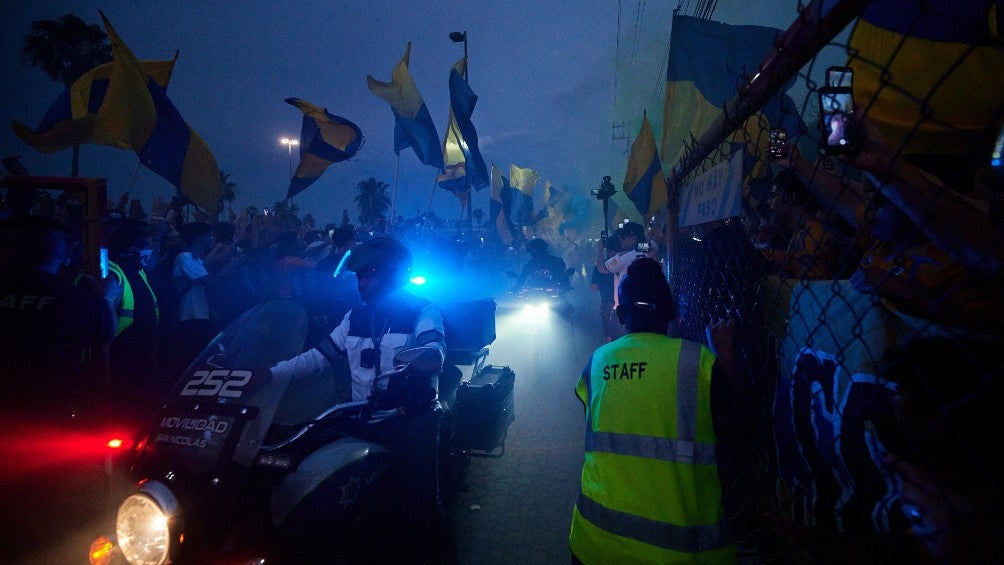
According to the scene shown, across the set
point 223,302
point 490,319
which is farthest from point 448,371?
point 223,302

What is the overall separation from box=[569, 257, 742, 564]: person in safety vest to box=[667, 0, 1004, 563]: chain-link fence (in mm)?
214

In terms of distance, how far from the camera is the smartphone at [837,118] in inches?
48.6

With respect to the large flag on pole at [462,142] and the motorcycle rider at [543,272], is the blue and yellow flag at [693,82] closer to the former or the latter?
the large flag on pole at [462,142]

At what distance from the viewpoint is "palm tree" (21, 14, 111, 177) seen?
24.7 m

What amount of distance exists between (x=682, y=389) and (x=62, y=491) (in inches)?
193

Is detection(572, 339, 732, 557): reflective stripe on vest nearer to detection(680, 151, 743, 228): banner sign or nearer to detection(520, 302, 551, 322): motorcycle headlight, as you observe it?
detection(680, 151, 743, 228): banner sign

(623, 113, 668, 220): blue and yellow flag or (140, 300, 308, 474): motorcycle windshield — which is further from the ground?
(623, 113, 668, 220): blue and yellow flag

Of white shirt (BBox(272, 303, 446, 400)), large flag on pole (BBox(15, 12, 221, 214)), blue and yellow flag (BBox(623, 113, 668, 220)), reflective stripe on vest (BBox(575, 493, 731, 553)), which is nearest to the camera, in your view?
reflective stripe on vest (BBox(575, 493, 731, 553))

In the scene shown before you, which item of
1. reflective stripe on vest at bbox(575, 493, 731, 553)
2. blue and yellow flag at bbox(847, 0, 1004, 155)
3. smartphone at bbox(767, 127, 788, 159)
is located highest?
blue and yellow flag at bbox(847, 0, 1004, 155)

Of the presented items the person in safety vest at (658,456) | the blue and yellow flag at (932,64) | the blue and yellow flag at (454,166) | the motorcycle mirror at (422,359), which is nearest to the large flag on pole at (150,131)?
the motorcycle mirror at (422,359)

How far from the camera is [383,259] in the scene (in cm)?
326

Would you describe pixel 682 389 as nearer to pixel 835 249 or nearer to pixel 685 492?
pixel 685 492

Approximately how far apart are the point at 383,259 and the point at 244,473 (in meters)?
1.69

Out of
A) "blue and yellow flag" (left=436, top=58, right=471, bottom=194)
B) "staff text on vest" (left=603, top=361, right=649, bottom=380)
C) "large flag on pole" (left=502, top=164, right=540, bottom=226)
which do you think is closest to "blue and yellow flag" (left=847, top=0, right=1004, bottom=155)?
"staff text on vest" (left=603, top=361, right=649, bottom=380)
